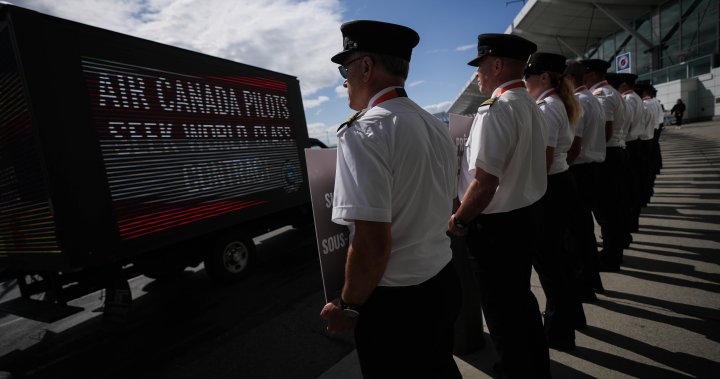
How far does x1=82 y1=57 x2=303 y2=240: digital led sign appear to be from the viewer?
11.5 feet

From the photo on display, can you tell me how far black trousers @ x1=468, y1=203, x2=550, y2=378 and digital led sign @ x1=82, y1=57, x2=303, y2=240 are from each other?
3.38 m

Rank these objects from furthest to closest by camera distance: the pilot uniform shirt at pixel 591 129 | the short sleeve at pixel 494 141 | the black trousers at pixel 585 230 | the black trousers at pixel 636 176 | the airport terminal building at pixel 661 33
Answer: the airport terminal building at pixel 661 33
the black trousers at pixel 636 176
the pilot uniform shirt at pixel 591 129
the black trousers at pixel 585 230
the short sleeve at pixel 494 141

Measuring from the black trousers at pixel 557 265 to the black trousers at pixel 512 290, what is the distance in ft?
1.67

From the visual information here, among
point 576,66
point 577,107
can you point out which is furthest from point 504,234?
point 576,66

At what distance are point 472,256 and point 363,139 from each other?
1.21 meters

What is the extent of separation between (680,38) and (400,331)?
102 ft

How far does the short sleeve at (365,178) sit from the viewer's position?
3.67 ft

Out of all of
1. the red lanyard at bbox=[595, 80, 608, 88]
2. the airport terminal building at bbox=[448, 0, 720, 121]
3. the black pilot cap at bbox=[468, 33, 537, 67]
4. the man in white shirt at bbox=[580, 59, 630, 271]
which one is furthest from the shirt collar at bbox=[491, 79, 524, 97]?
the airport terminal building at bbox=[448, 0, 720, 121]

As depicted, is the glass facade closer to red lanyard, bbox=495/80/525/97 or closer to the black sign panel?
red lanyard, bbox=495/80/525/97

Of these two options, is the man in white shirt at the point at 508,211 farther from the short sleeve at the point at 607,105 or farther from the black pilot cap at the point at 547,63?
the short sleeve at the point at 607,105

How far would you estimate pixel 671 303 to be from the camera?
301cm

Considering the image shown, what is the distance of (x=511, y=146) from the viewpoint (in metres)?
1.88

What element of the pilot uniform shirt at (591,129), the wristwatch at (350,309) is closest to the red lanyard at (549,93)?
the pilot uniform shirt at (591,129)

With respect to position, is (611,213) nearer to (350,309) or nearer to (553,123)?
(553,123)
